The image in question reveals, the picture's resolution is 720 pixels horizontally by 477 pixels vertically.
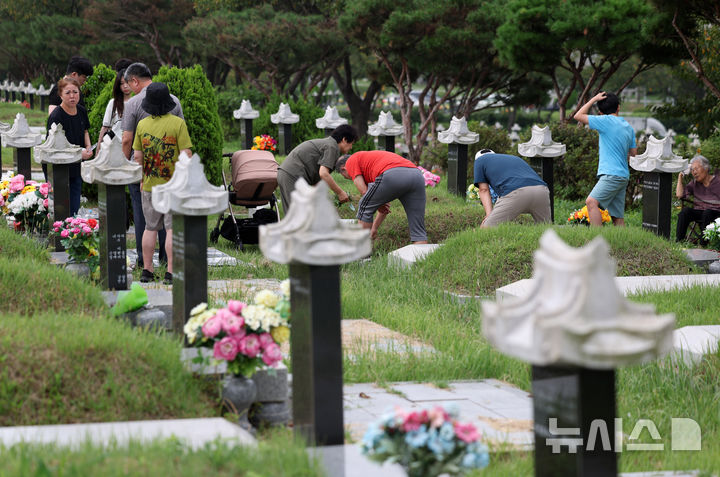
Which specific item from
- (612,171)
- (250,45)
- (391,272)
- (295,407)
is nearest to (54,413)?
(295,407)

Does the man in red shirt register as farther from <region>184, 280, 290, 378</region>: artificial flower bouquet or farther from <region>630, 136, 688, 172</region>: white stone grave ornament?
<region>184, 280, 290, 378</region>: artificial flower bouquet

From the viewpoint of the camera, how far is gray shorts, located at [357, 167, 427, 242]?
35.1 ft

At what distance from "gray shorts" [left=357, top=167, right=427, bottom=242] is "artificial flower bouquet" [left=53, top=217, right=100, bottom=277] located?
312 cm

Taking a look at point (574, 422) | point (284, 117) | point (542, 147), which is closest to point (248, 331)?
point (574, 422)

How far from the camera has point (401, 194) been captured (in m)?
10.9

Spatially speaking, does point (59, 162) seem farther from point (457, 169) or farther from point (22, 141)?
point (457, 169)

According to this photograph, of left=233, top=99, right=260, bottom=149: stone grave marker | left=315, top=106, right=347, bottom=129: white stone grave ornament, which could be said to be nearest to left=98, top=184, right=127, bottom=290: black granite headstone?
left=315, top=106, right=347, bottom=129: white stone grave ornament

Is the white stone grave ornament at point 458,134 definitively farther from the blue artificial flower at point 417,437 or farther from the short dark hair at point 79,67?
the blue artificial flower at point 417,437

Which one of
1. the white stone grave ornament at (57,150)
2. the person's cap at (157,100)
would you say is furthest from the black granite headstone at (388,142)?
the person's cap at (157,100)

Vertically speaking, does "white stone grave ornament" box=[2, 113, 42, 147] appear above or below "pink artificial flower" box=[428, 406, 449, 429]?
above

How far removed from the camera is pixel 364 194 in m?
11.0

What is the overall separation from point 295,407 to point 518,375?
2095mm

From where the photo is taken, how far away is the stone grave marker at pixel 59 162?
10.2 metres

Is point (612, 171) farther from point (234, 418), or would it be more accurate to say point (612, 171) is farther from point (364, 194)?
point (234, 418)
